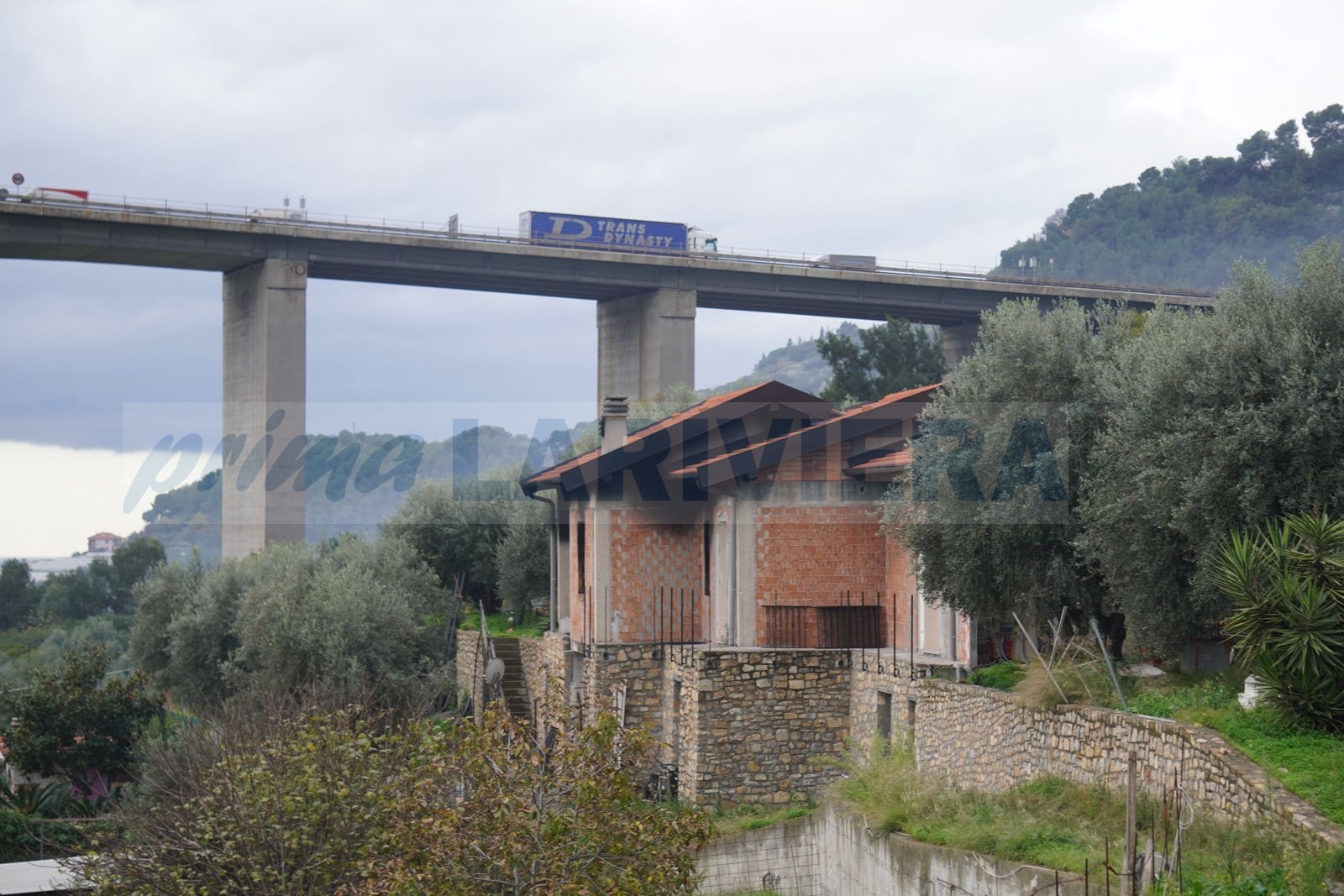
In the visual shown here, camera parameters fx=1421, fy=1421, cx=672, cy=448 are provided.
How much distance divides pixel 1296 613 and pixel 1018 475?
620cm

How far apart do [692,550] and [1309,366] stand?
45.8 feet

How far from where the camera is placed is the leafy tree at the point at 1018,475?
19.6 metres

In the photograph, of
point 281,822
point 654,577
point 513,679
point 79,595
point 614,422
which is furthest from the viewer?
point 79,595

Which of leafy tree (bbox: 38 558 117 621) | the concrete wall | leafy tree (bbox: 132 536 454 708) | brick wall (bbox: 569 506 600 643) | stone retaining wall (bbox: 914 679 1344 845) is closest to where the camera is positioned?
stone retaining wall (bbox: 914 679 1344 845)

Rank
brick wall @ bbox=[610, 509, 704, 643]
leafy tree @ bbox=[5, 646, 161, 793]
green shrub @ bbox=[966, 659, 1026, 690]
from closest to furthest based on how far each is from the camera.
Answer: green shrub @ bbox=[966, 659, 1026, 690] < brick wall @ bbox=[610, 509, 704, 643] < leafy tree @ bbox=[5, 646, 161, 793]

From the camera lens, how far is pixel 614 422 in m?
30.5

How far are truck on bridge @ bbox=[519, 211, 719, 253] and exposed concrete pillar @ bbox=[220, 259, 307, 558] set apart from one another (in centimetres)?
1063

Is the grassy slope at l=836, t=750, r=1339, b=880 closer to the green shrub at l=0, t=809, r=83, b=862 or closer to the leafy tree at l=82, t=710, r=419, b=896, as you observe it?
the leafy tree at l=82, t=710, r=419, b=896

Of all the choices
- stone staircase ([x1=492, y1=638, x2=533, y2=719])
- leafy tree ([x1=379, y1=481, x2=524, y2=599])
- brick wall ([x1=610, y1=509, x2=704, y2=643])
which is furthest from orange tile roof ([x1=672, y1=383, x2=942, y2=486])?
leafy tree ([x1=379, y1=481, x2=524, y2=599])

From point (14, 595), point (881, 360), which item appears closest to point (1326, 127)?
point (881, 360)

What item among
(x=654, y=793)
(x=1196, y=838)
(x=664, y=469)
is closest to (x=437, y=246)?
(x=664, y=469)

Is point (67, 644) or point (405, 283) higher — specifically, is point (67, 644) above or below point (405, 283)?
below

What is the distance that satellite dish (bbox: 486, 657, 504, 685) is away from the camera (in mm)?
32875

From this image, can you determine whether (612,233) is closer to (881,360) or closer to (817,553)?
(881,360)
